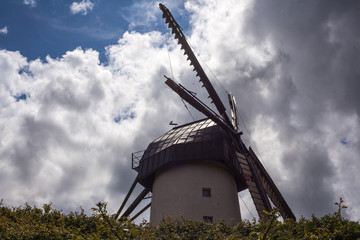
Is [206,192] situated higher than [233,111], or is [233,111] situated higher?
[233,111]

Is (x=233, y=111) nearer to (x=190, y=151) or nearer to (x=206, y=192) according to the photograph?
(x=190, y=151)

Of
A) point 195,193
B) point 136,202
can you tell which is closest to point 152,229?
point 195,193

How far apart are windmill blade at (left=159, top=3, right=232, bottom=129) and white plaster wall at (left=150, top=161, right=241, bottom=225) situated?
5213 millimetres

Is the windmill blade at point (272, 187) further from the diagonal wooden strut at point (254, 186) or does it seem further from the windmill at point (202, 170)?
the diagonal wooden strut at point (254, 186)

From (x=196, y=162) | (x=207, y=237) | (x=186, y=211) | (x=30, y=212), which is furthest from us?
(x=196, y=162)

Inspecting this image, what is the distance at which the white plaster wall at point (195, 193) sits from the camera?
2466 centimetres

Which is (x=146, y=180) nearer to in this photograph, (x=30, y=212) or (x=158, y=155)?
(x=158, y=155)

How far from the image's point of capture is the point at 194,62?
27828mm

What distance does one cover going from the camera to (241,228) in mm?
19047

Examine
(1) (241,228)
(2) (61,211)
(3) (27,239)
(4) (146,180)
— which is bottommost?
(3) (27,239)

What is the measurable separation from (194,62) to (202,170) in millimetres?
8844

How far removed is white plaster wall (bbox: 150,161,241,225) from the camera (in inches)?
971

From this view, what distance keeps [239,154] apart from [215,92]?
577 centimetres

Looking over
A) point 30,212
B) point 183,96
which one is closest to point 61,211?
point 30,212
